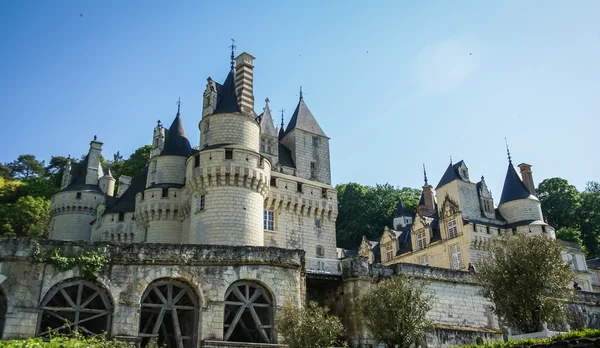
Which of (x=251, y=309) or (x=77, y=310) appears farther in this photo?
(x=251, y=309)

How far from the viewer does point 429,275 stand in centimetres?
2925

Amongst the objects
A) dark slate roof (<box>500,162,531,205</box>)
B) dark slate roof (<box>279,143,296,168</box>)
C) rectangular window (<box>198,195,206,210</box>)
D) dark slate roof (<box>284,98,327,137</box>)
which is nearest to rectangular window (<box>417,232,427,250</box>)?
dark slate roof (<box>500,162,531,205</box>)

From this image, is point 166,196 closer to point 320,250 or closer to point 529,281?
point 320,250

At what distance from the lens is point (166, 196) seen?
3584 cm

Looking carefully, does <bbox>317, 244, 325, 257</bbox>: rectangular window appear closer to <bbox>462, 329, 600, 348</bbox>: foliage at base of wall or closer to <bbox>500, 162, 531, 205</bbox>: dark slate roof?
<bbox>500, 162, 531, 205</bbox>: dark slate roof

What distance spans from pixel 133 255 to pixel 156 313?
3.40m

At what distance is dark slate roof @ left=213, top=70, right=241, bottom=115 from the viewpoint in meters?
33.7

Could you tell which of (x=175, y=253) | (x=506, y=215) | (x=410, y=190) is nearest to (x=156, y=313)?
(x=175, y=253)

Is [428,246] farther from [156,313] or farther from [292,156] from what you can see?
[156,313]

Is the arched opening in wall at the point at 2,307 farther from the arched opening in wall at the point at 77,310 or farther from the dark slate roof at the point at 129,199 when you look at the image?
the dark slate roof at the point at 129,199

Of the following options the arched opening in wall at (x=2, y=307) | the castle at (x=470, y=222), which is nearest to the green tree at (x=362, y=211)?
the castle at (x=470, y=222)

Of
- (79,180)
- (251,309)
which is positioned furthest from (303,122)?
(251,309)

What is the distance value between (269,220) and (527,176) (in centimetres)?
2412

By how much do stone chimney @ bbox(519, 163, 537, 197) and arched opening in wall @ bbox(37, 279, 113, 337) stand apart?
36.3 m
